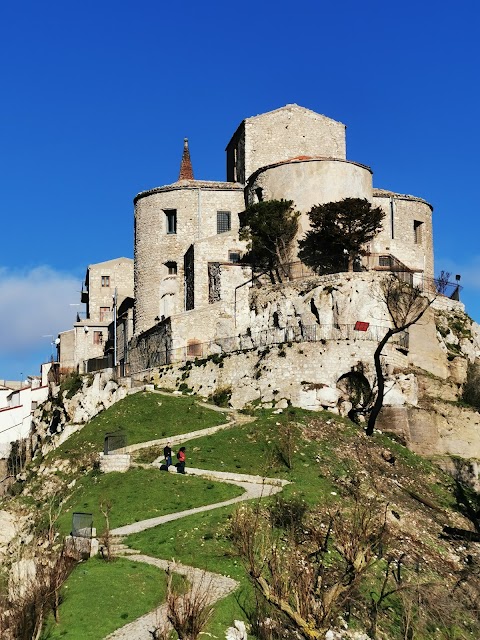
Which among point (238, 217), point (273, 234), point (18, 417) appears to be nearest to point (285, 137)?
point (238, 217)

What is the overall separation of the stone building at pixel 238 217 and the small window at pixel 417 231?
0.23 feet

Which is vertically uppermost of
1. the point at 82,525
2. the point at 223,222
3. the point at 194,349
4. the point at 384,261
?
the point at 223,222

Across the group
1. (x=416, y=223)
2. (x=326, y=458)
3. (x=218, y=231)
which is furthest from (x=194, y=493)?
(x=416, y=223)

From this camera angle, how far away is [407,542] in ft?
132

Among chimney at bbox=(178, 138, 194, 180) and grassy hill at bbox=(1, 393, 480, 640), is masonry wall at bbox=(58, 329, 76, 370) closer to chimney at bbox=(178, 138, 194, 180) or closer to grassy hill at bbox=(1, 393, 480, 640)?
chimney at bbox=(178, 138, 194, 180)

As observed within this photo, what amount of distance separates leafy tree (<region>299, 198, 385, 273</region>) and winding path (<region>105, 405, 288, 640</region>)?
45.7 feet

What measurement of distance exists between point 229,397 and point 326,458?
1029 centimetres

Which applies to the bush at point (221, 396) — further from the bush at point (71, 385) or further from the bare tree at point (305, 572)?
the bare tree at point (305, 572)

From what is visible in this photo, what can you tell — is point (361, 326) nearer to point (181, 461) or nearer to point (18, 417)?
point (181, 461)

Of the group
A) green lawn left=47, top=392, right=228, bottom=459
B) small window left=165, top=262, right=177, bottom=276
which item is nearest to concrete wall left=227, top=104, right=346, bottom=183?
small window left=165, top=262, right=177, bottom=276

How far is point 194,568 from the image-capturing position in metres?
31.8

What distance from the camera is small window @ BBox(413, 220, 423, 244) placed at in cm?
7100

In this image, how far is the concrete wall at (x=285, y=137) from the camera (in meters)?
70.8

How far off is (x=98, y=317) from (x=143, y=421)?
34406 millimetres
